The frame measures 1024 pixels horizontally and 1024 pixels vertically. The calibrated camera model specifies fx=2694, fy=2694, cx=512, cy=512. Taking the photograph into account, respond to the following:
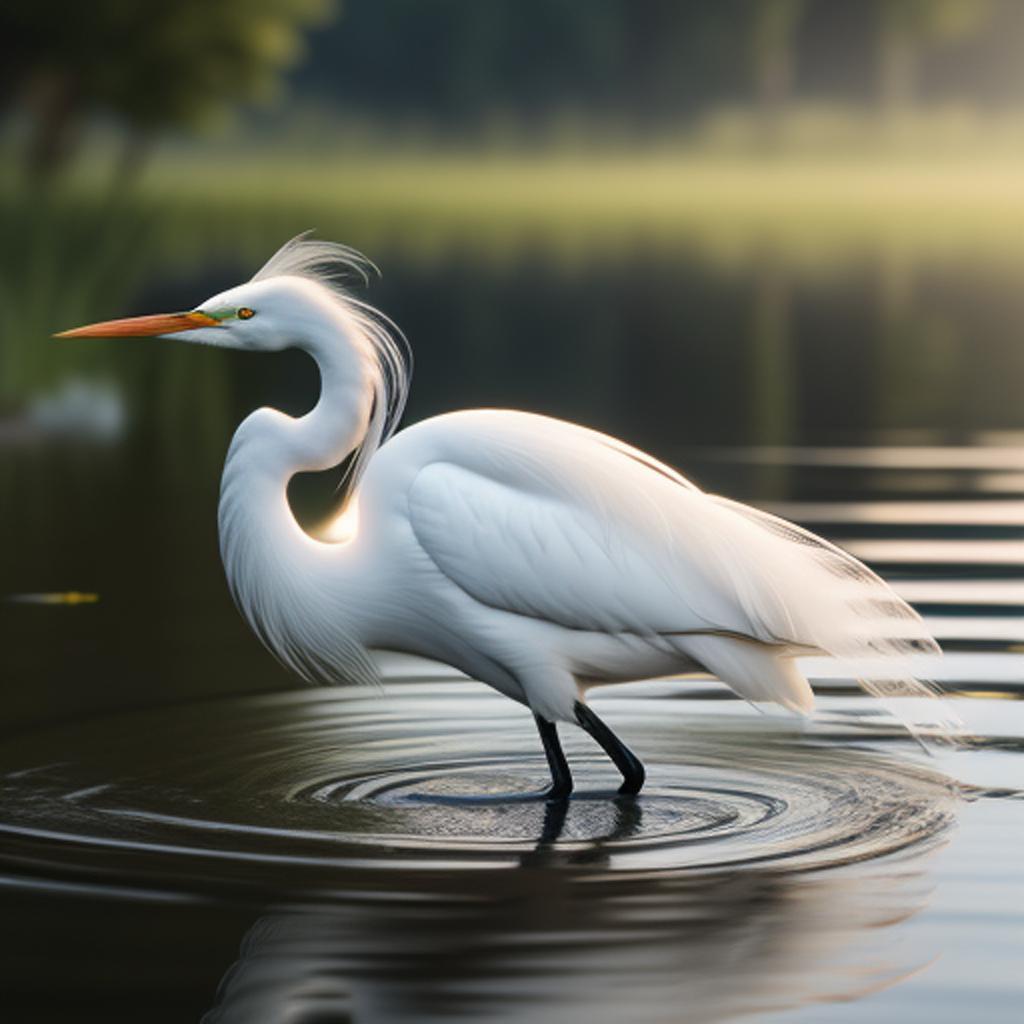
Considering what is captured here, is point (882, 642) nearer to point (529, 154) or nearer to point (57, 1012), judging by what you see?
point (57, 1012)

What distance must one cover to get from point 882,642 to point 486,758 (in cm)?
117

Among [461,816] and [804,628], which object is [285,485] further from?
[804,628]

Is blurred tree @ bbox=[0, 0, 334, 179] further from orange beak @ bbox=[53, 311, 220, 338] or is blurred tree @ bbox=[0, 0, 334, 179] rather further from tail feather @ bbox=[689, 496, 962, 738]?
tail feather @ bbox=[689, 496, 962, 738]

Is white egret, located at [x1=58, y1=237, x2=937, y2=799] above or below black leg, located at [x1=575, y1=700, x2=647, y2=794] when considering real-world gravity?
above

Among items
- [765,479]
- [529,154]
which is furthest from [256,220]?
[765,479]

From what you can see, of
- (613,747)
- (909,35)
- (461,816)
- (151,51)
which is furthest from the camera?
(909,35)

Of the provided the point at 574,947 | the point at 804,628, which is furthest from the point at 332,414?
the point at 574,947

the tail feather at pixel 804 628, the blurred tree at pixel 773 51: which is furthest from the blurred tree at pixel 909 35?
the tail feather at pixel 804 628

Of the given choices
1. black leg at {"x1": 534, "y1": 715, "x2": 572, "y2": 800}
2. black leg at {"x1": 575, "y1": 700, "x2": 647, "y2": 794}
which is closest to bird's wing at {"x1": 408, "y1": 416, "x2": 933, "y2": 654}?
black leg at {"x1": 575, "y1": 700, "x2": 647, "y2": 794}

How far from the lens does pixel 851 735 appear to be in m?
7.31

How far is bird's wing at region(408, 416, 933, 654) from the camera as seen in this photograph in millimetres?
6398

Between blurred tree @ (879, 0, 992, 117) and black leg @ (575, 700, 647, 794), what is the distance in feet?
243

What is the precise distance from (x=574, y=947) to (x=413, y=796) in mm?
1451

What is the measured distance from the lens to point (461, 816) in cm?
637
